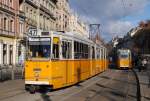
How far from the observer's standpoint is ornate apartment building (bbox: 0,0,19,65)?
6169 cm

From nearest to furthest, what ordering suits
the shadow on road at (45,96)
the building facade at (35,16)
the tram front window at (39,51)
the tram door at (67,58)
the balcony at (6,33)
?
the shadow on road at (45,96) → the tram front window at (39,51) → the tram door at (67,58) → the balcony at (6,33) → the building facade at (35,16)

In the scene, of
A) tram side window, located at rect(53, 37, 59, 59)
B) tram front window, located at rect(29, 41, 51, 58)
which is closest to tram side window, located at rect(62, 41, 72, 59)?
tram side window, located at rect(53, 37, 59, 59)

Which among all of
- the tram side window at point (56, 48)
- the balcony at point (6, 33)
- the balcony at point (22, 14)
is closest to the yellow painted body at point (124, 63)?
the balcony at point (6, 33)

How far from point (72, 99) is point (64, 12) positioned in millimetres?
96475

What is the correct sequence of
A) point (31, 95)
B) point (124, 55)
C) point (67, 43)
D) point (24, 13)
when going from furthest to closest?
point (24, 13) → point (124, 55) → point (67, 43) → point (31, 95)

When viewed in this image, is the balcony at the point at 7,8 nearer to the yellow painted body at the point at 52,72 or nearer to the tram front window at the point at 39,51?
the yellow painted body at the point at 52,72

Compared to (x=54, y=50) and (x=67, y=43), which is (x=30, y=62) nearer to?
(x=54, y=50)

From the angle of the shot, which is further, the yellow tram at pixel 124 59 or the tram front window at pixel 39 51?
the yellow tram at pixel 124 59

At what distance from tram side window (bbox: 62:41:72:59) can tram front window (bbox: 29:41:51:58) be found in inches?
60.0

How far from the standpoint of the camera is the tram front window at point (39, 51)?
68.7 feet

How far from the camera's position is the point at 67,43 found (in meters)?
23.2

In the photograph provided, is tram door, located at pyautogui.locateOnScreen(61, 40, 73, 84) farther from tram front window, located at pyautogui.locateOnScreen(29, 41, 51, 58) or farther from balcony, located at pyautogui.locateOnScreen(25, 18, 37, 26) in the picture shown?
balcony, located at pyautogui.locateOnScreen(25, 18, 37, 26)

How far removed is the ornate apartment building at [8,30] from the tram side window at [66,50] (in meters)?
37.8

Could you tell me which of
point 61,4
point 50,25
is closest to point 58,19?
point 61,4
